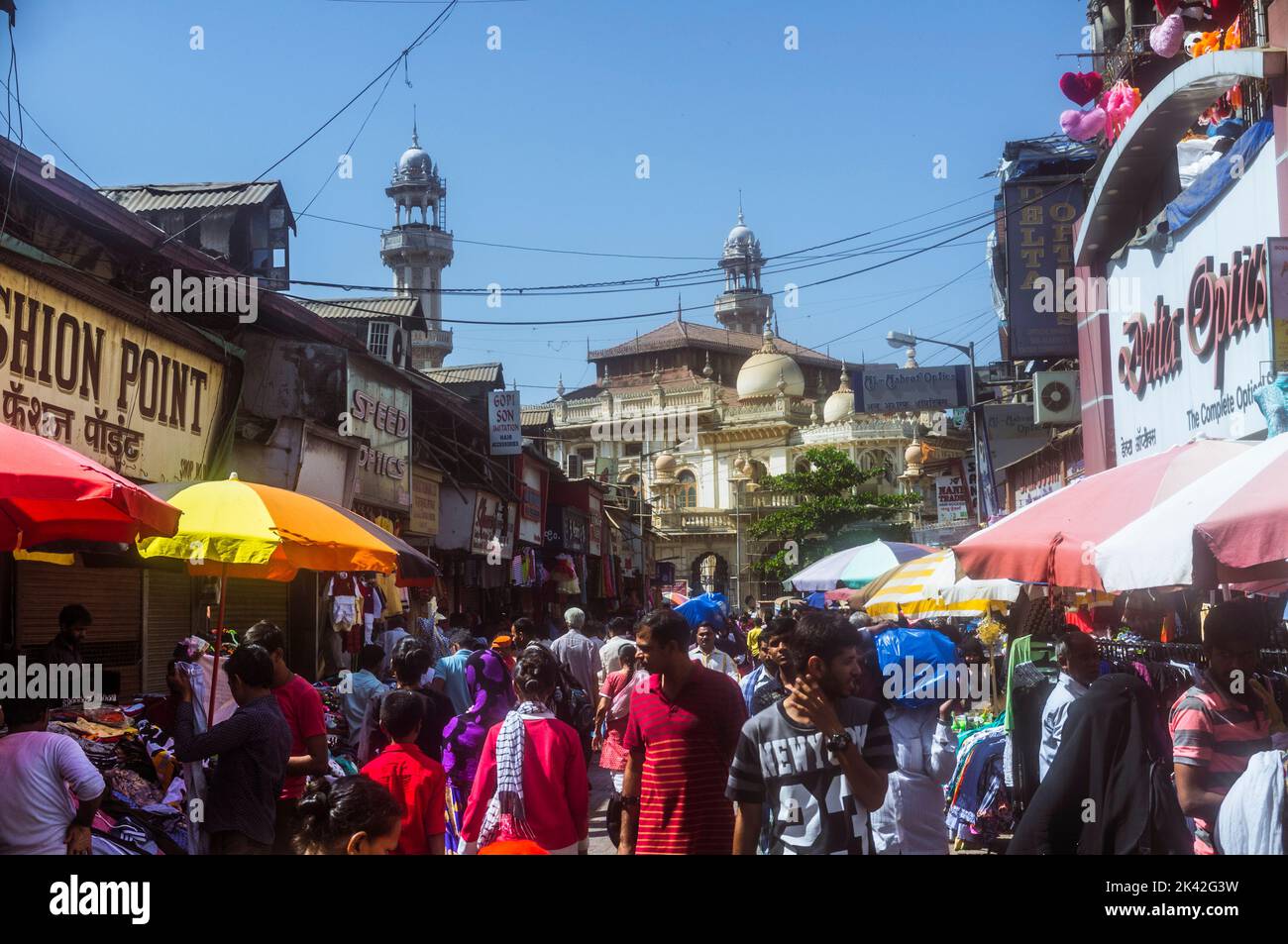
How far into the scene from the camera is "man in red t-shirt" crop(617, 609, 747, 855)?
6004mm

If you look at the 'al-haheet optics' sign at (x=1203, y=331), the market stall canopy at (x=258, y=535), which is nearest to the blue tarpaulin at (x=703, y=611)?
the 'al-haheet optics' sign at (x=1203, y=331)

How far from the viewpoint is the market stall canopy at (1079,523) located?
7.95 metres

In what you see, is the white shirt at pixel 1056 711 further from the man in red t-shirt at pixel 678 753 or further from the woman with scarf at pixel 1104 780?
the man in red t-shirt at pixel 678 753

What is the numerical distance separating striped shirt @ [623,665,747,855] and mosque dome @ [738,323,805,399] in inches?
3202

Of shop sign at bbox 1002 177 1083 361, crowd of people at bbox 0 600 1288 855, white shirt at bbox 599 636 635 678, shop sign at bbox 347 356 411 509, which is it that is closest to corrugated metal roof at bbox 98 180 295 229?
shop sign at bbox 347 356 411 509

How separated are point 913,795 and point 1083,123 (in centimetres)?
1297

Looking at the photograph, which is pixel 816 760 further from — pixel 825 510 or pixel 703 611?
pixel 825 510

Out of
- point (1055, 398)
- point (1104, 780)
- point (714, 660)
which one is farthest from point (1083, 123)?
point (1104, 780)

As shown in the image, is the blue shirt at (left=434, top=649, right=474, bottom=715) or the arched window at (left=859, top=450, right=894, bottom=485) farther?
the arched window at (left=859, top=450, right=894, bottom=485)

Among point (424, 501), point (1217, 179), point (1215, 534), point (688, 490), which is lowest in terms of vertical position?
point (1215, 534)

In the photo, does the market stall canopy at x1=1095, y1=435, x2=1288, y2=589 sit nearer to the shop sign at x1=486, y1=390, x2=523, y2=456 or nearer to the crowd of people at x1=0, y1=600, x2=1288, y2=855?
the crowd of people at x1=0, y1=600, x2=1288, y2=855

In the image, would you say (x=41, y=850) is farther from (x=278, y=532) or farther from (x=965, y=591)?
(x=965, y=591)

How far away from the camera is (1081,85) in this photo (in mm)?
17703
